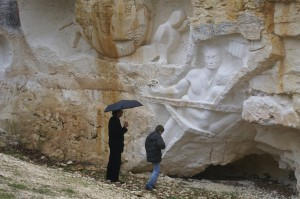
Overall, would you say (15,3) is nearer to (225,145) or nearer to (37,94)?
(37,94)

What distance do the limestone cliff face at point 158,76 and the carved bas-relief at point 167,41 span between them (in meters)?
0.02

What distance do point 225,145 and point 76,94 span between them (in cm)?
257

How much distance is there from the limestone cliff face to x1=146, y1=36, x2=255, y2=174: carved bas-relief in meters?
0.02

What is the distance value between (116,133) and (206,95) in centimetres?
133

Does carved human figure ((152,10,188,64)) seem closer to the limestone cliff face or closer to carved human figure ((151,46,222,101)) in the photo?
the limestone cliff face

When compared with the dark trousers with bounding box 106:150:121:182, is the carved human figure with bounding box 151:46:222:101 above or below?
above

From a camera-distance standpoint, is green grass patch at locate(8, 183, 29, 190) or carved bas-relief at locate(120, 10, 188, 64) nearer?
green grass patch at locate(8, 183, 29, 190)

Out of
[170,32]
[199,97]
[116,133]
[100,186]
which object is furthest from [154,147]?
[170,32]

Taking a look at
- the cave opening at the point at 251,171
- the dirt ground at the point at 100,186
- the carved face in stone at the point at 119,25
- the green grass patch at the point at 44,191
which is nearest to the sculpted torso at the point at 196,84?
the carved face in stone at the point at 119,25

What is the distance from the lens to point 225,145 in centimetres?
938

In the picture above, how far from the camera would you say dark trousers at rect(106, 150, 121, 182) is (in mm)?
8820

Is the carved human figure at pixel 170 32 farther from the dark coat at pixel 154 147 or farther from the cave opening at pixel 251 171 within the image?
the cave opening at pixel 251 171

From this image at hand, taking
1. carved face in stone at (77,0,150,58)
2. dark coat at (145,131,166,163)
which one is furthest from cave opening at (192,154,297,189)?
carved face in stone at (77,0,150,58)

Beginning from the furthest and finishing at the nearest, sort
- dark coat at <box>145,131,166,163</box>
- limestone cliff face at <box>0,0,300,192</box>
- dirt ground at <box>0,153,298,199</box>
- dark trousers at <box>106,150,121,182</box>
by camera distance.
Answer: dark trousers at <box>106,150,121,182</box>, dark coat at <box>145,131,166,163</box>, limestone cliff face at <box>0,0,300,192</box>, dirt ground at <box>0,153,298,199</box>
